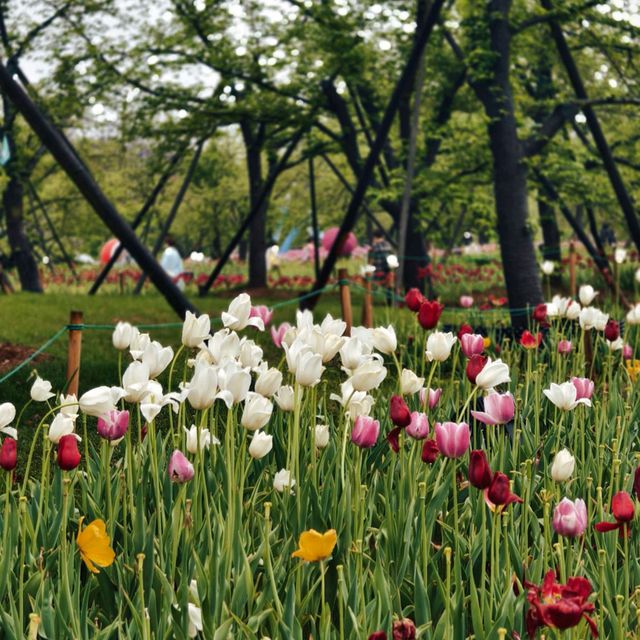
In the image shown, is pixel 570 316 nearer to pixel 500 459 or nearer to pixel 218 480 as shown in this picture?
pixel 500 459

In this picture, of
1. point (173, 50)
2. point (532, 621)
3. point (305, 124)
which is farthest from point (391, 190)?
point (532, 621)

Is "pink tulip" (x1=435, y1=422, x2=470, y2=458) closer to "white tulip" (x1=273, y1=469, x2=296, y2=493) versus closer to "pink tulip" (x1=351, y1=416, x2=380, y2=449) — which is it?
"pink tulip" (x1=351, y1=416, x2=380, y2=449)

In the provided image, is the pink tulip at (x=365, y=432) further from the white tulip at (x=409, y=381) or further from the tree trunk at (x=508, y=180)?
the tree trunk at (x=508, y=180)

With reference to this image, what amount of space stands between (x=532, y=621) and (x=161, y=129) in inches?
531

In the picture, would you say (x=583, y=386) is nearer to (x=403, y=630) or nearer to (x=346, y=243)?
(x=403, y=630)

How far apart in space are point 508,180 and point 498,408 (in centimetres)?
824

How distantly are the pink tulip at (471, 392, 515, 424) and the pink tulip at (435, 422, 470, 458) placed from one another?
8.2 inches

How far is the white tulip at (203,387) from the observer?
102 inches

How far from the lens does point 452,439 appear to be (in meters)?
2.63

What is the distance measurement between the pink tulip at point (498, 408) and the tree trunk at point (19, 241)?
17636 mm

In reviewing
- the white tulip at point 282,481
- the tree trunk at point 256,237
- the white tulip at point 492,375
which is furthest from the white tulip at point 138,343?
the tree trunk at point 256,237

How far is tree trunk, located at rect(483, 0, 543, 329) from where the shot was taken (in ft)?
34.2

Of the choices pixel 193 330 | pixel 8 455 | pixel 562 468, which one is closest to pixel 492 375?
pixel 562 468

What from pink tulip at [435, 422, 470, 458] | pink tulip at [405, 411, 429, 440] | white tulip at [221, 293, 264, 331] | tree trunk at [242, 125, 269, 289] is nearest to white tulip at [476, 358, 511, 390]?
pink tulip at [405, 411, 429, 440]
